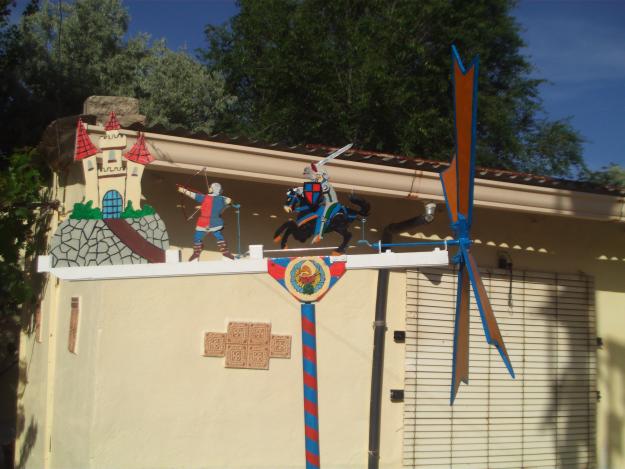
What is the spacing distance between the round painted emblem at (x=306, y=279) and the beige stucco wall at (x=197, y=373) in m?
2.30

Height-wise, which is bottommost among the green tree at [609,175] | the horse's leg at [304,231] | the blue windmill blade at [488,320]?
the blue windmill blade at [488,320]

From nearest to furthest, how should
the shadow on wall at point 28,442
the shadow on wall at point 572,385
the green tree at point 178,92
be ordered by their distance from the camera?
the shadow on wall at point 28,442, the shadow on wall at point 572,385, the green tree at point 178,92

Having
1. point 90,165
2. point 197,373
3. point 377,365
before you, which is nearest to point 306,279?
point 90,165

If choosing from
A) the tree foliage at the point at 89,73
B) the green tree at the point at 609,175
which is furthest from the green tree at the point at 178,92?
the green tree at the point at 609,175

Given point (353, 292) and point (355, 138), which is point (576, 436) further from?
point (355, 138)

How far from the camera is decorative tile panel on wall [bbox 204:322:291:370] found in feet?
22.3

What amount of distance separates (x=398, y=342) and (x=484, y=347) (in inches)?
46.1

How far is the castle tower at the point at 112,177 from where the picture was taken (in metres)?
4.82

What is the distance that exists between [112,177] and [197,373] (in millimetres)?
2546

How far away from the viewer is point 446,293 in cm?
796

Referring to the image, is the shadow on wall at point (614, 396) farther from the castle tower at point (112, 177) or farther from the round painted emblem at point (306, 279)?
the castle tower at point (112, 177)

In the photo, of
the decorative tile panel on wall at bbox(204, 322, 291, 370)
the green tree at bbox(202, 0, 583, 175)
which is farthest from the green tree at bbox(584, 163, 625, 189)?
the decorative tile panel on wall at bbox(204, 322, 291, 370)

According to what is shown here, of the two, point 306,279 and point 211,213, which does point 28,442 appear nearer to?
point 211,213

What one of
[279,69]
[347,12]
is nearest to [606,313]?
[279,69]
